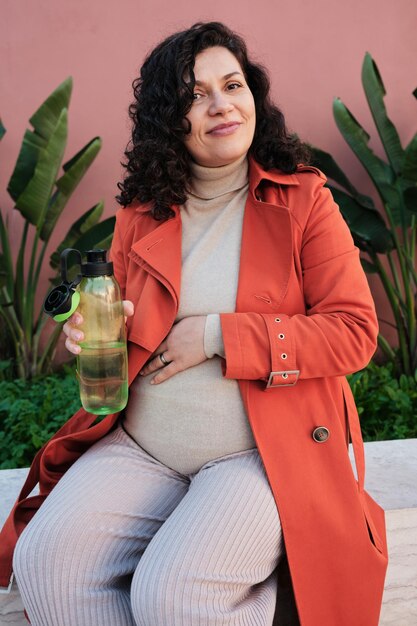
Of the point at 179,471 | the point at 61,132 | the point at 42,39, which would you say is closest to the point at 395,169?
the point at 61,132

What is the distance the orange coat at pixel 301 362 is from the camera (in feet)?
5.75

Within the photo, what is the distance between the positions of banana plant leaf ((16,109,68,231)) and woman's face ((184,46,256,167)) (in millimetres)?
1831

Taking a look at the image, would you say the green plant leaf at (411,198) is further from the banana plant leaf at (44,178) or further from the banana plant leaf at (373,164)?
the banana plant leaf at (44,178)

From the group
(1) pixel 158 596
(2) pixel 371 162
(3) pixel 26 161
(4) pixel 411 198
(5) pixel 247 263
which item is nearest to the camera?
(1) pixel 158 596

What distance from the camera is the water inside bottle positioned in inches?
71.4

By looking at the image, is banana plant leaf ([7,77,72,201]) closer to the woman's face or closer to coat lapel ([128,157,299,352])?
the woman's face

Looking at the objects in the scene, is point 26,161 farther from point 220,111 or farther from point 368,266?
point 220,111

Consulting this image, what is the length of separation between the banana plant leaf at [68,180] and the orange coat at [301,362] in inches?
77.3

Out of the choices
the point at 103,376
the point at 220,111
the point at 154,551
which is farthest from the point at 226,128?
the point at 154,551

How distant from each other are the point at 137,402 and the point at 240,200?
65 centimetres

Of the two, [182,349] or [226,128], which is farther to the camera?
[226,128]

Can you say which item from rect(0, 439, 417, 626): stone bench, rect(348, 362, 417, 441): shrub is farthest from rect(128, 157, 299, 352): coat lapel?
rect(348, 362, 417, 441): shrub

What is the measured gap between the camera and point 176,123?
2.00 metres

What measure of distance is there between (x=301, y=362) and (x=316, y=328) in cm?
9
